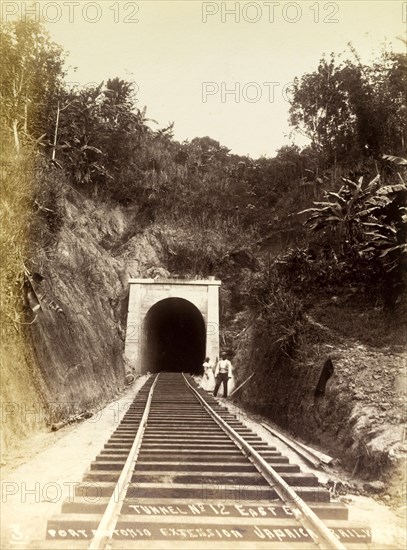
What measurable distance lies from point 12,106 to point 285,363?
8.04 metres

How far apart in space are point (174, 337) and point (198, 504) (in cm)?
2581

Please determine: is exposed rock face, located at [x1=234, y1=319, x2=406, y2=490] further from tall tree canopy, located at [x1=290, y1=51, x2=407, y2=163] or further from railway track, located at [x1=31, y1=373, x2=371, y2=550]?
tall tree canopy, located at [x1=290, y1=51, x2=407, y2=163]

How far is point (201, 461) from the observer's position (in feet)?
17.5

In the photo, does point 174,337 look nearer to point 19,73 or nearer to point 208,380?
point 208,380

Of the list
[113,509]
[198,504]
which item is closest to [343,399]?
[198,504]

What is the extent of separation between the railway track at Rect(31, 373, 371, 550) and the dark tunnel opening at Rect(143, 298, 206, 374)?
1606 cm

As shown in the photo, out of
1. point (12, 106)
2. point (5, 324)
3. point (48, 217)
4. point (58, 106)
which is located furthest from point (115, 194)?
point (5, 324)

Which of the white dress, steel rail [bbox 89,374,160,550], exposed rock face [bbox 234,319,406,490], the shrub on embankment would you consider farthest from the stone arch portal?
steel rail [bbox 89,374,160,550]

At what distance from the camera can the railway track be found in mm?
3176

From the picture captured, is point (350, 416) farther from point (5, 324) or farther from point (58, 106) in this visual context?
point (58, 106)

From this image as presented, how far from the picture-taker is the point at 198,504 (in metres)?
3.73

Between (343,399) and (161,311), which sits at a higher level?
(161,311)

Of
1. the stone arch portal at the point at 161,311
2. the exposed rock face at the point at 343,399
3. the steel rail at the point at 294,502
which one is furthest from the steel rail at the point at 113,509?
the stone arch portal at the point at 161,311

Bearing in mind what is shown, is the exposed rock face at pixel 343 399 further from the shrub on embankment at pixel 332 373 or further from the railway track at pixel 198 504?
the railway track at pixel 198 504
